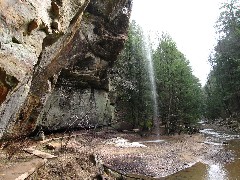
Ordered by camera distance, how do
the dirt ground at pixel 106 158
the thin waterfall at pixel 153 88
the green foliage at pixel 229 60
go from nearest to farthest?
1. the dirt ground at pixel 106 158
2. the thin waterfall at pixel 153 88
3. the green foliage at pixel 229 60

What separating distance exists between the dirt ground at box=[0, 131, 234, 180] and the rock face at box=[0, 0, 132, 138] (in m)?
1.43

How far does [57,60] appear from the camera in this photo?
975 centimetres

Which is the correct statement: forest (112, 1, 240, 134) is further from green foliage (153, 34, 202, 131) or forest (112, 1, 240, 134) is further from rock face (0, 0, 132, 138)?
rock face (0, 0, 132, 138)

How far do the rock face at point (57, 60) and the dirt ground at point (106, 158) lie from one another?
1428 mm

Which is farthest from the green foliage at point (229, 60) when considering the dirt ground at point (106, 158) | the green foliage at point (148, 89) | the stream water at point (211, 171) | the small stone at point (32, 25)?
the small stone at point (32, 25)

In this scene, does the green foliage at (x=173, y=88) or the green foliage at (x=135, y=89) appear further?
the green foliage at (x=173, y=88)

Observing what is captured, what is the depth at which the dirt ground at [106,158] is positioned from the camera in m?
7.57

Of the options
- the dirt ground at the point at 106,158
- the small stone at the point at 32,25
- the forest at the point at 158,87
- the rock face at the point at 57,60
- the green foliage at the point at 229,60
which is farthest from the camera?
the green foliage at the point at 229,60

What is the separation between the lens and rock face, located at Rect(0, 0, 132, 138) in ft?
14.8

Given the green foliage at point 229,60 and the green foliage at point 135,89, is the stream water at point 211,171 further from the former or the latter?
the green foliage at point 229,60

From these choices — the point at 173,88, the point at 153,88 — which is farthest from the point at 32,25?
the point at 153,88

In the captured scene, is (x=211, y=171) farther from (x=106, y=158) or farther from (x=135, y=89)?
(x=135, y=89)

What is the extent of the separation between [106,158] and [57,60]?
6.05 meters

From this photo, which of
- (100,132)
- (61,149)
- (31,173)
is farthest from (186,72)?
(31,173)
